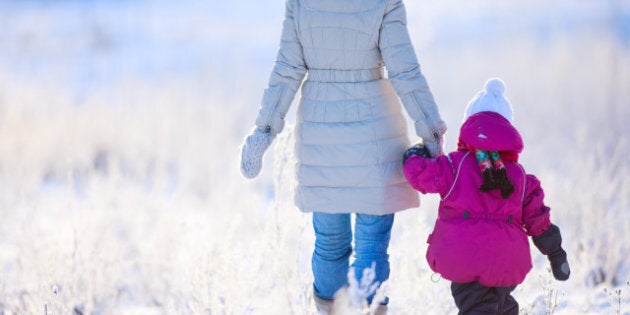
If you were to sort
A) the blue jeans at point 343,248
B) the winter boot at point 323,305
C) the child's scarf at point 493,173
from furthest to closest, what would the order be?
1. the winter boot at point 323,305
2. the blue jeans at point 343,248
3. the child's scarf at point 493,173

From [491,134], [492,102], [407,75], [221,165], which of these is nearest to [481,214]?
[491,134]

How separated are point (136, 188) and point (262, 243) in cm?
260

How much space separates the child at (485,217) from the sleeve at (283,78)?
638mm

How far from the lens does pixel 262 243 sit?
3.18 meters

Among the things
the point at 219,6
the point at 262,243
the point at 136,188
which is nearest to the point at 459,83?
the point at 136,188

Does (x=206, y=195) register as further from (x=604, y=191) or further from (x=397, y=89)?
(x=397, y=89)

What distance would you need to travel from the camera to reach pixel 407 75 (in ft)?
8.91

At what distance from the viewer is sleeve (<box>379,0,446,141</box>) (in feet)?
8.89

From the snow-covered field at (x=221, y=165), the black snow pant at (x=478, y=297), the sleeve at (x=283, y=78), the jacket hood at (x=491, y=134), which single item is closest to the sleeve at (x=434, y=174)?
the jacket hood at (x=491, y=134)

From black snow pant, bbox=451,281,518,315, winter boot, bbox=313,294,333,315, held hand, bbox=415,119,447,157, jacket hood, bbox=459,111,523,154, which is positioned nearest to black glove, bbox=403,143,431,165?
held hand, bbox=415,119,447,157

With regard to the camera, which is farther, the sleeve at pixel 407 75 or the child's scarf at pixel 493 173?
the sleeve at pixel 407 75

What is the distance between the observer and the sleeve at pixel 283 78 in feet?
9.48

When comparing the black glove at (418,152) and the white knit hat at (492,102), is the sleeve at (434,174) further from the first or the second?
the white knit hat at (492,102)

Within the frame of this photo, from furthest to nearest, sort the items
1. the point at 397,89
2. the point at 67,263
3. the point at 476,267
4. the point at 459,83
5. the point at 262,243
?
the point at 459,83, the point at 67,263, the point at 262,243, the point at 397,89, the point at 476,267
